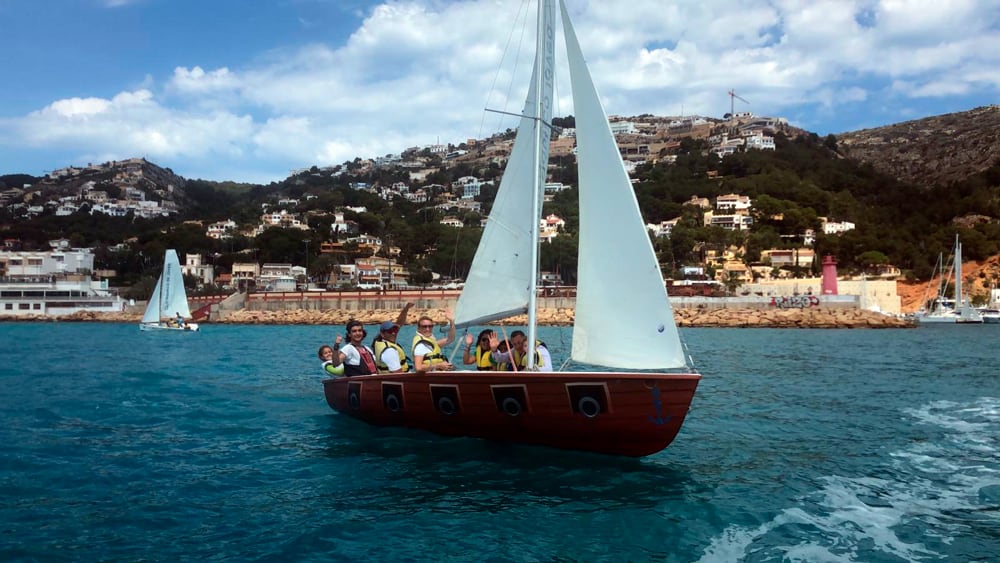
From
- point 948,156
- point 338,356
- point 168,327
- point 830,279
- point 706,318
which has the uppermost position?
point 948,156

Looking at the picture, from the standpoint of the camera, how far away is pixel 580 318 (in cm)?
1102

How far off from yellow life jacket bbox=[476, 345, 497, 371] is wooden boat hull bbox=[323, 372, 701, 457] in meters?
1.24

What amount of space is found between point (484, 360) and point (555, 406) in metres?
2.49

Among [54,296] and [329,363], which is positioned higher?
[54,296]

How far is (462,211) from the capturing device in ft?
565

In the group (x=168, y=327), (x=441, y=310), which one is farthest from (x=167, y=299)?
(x=441, y=310)

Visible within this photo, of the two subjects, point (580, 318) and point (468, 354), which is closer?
point (580, 318)

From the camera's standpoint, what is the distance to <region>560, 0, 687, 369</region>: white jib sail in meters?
10.3

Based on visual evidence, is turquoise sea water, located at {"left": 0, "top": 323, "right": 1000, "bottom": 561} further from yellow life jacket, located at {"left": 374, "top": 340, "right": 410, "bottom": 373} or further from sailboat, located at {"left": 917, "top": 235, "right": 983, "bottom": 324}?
sailboat, located at {"left": 917, "top": 235, "right": 983, "bottom": 324}

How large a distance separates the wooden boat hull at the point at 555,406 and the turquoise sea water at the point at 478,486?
43cm

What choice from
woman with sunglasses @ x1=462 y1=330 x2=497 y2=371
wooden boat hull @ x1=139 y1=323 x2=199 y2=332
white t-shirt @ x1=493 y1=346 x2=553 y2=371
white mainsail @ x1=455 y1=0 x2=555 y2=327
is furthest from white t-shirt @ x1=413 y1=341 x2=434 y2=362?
wooden boat hull @ x1=139 y1=323 x2=199 y2=332

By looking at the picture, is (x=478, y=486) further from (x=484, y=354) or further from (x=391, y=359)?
(x=391, y=359)

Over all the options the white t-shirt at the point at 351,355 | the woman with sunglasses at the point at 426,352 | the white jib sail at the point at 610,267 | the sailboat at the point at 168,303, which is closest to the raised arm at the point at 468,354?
the woman with sunglasses at the point at 426,352

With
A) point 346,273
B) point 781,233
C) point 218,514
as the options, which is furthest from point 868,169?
point 218,514
